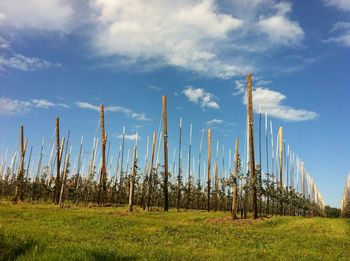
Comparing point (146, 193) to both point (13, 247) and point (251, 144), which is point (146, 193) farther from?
point (13, 247)

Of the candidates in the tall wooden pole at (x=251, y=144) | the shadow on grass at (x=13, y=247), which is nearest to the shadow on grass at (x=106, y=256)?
the shadow on grass at (x=13, y=247)

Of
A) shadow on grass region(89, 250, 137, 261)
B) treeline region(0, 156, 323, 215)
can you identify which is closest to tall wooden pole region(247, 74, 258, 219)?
treeline region(0, 156, 323, 215)

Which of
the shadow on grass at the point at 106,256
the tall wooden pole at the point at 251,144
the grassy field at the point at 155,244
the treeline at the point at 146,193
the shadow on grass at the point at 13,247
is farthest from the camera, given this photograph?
the treeline at the point at 146,193

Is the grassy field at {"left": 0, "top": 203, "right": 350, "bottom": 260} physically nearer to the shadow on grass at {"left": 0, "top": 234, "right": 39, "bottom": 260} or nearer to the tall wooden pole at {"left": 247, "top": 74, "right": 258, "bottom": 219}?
the shadow on grass at {"left": 0, "top": 234, "right": 39, "bottom": 260}

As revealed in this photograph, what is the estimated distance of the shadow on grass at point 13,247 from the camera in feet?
29.4

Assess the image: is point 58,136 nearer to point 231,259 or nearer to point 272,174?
point 272,174

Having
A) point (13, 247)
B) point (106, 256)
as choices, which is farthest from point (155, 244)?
point (13, 247)

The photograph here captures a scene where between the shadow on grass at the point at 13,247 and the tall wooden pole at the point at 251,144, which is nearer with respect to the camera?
the shadow on grass at the point at 13,247

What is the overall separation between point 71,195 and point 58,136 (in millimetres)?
13848

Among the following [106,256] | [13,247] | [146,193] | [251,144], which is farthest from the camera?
[146,193]

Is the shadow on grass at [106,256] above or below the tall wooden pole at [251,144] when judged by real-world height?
below

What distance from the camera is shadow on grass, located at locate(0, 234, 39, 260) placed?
29.4 ft

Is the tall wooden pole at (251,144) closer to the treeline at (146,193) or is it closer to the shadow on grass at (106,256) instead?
the treeline at (146,193)

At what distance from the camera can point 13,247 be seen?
9406 mm
